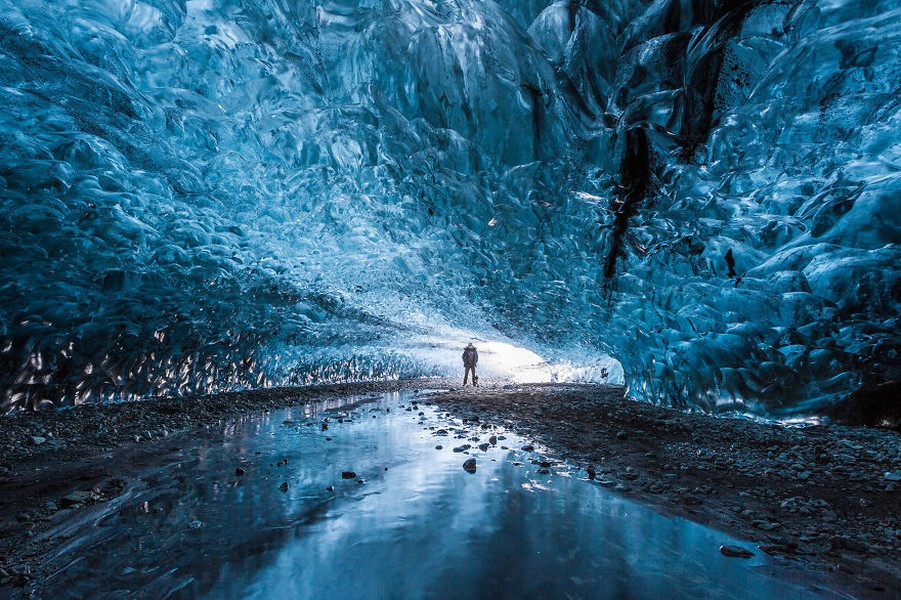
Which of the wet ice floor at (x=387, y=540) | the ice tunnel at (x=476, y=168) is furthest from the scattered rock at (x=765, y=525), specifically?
the ice tunnel at (x=476, y=168)

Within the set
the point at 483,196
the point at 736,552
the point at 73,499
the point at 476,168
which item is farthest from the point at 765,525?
the point at 483,196

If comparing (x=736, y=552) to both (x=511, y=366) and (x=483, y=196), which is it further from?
(x=511, y=366)

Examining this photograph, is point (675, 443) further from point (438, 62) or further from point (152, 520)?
point (438, 62)

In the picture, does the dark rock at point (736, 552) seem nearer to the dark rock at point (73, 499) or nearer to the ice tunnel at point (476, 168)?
the ice tunnel at point (476, 168)

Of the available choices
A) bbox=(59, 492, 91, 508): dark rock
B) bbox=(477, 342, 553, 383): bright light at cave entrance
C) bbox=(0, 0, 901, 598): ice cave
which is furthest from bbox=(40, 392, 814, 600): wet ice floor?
bbox=(477, 342, 553, 383): bright light at cave entrance

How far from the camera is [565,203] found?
29.5 feet

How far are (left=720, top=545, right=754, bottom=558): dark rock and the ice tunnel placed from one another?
490cm

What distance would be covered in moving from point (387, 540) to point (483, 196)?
7.51 meters

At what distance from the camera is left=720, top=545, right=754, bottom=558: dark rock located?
9.13ft

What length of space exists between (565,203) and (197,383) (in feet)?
40.9

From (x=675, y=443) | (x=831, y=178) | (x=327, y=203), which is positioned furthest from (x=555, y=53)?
(x=675, y=443)

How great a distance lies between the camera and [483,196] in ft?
30.1

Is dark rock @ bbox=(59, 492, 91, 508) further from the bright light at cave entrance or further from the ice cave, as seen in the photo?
the bright light at cave entrance

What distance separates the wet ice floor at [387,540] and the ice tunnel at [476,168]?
491cm
